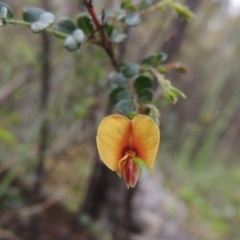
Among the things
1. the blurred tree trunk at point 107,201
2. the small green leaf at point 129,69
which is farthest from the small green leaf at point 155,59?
the blurred tree trunk at point 107,201

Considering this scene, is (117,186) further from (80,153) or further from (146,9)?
(146,9)

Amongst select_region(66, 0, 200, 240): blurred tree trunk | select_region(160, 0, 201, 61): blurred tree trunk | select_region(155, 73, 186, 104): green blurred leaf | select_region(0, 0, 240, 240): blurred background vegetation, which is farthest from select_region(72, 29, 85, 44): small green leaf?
select_region(66, 0, 200, 240): blurred tree trunk

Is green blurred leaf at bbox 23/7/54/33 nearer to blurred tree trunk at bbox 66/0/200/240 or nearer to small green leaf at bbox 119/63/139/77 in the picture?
small green leaf at bbox 119/63/139/77

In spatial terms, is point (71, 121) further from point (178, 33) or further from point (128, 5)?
point (128, 5)

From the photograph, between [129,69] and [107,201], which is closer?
[129,69]

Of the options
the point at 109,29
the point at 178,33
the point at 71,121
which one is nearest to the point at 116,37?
the point at 109,29

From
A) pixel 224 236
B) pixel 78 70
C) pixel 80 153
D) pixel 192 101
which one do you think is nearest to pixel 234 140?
pixel 192 101
